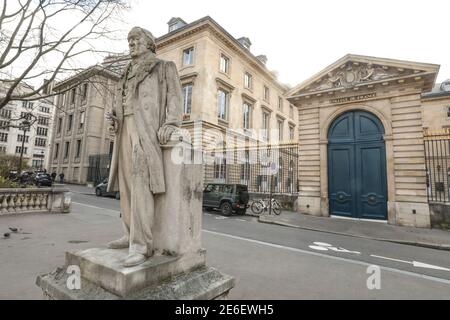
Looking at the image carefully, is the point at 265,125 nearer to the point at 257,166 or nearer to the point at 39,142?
the point at 257,166

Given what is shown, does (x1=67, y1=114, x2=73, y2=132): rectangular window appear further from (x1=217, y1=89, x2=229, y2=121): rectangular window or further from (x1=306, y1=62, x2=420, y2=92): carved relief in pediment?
(x1=306, y1=62, x2=420, y2=92): carved relief in pediment

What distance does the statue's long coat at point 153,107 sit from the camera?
8.25 feet

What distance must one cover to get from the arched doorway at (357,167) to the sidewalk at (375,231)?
0.87 meters

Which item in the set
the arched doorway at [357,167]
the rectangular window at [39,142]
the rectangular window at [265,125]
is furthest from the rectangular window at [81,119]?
the rectangular window at [39,142]

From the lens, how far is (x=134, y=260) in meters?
2.28

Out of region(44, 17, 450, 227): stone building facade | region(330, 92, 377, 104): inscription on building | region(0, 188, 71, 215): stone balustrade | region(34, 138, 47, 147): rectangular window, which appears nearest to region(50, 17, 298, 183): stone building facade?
region(44, 17, 450, 227): stone building facade

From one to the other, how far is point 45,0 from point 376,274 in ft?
47.1

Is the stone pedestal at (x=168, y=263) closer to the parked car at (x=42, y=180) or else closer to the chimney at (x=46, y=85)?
the chimney at (x=46, y=85)

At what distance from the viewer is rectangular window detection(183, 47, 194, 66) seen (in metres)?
24.3

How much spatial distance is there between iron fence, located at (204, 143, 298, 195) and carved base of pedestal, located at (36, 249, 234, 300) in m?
13.9

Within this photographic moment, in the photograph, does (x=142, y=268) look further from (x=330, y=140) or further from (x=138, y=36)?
(x=330, y=140)

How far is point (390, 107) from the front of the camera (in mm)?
12594

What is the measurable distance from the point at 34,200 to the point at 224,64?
67.5 ft

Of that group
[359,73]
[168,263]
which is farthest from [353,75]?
[168,263]
